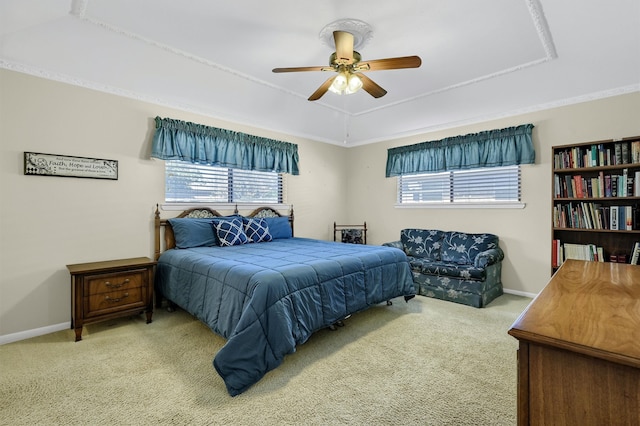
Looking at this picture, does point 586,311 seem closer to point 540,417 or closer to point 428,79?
point 540,417

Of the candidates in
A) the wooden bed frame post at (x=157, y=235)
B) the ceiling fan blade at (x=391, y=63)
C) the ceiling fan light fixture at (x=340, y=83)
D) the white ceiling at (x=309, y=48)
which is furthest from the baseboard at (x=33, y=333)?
the ceiling fan blade at (x=391, y=63)

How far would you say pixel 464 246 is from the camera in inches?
164

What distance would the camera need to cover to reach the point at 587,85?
Answer: 10.9 feet

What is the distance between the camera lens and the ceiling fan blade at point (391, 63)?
2250 mm

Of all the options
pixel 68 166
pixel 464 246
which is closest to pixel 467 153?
pixel 464 246

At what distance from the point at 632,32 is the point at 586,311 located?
9.45 feet

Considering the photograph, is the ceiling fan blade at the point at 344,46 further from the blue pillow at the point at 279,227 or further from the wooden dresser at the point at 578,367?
the blue pillow at the point at 279,227

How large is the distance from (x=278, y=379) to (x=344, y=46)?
2.44 metres

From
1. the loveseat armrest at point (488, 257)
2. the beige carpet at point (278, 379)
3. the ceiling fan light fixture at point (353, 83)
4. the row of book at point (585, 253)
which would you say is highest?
the ceiling fan light fixture at point (353, 83)

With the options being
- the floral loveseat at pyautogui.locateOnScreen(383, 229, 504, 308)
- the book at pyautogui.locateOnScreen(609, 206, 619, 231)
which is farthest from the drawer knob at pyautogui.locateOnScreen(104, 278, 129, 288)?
the book at pyautogui.locateOnScreen(609, 206, 619, 231)

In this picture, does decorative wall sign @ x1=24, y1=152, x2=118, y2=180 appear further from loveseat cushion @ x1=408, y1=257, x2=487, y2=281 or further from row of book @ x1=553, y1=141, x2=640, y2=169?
row of book @ x1=553, y1=141, x2=640, y2=169

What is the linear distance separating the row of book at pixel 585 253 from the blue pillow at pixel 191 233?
3886mm

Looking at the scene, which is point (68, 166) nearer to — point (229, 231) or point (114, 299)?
point (114, 299)

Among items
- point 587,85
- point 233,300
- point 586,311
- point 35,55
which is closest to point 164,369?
point 233,300
